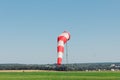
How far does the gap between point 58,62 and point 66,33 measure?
3908 millimetres

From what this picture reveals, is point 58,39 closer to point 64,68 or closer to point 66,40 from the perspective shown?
point 66,40

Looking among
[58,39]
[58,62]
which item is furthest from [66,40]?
[58,62]

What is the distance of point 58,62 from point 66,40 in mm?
2470

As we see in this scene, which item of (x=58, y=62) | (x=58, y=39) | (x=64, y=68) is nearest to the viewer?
(x=58, y=62)

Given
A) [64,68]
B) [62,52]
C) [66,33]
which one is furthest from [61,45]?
[64,68]

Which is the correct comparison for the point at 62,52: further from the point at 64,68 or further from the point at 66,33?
the point at 64,68

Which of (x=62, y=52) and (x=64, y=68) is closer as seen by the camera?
(x=62, y=52)

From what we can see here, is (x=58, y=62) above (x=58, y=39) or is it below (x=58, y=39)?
below

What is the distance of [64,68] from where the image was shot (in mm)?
112625

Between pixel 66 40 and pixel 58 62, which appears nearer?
pixel 58 62

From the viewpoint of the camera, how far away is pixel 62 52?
84.2 feet

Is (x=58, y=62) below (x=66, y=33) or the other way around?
below

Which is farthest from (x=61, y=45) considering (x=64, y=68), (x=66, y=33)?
(x=64, y=68)

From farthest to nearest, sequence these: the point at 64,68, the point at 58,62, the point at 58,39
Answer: the point at 64,68 < the point at 58,39 < the point at 58,62
